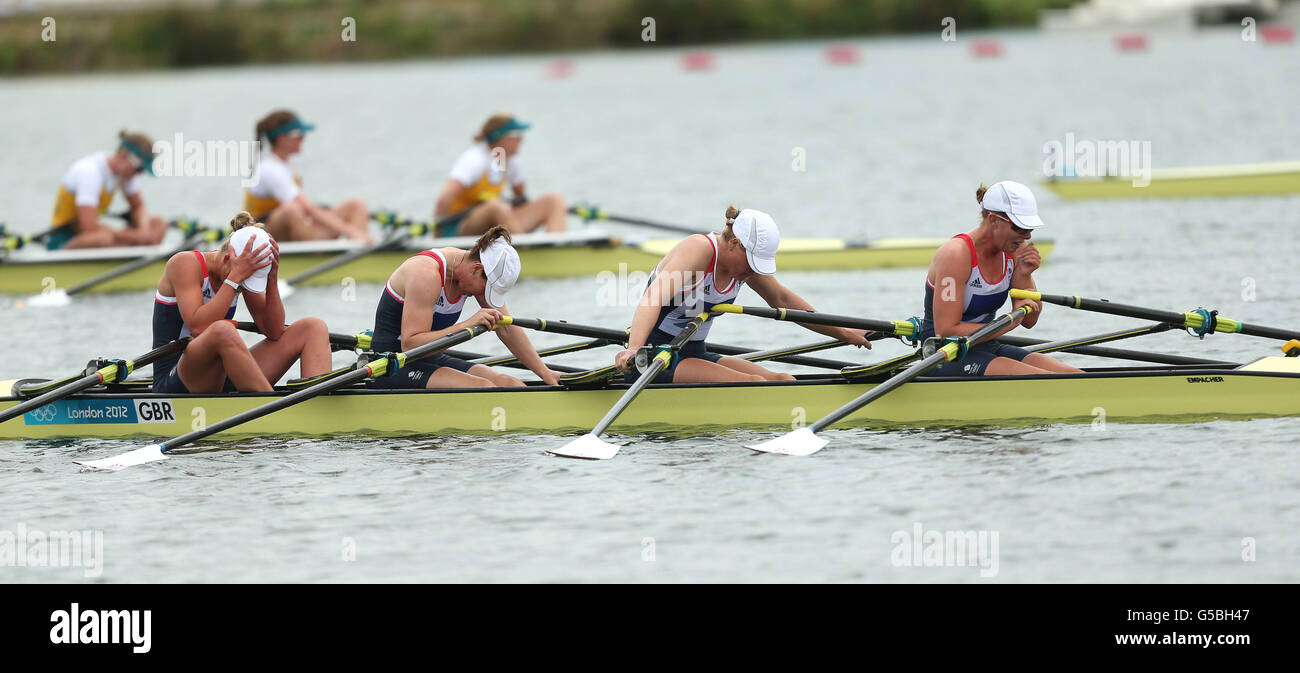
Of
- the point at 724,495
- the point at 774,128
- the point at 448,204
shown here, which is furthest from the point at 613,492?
the point at 774,128

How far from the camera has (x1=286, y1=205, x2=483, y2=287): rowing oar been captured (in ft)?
52.9

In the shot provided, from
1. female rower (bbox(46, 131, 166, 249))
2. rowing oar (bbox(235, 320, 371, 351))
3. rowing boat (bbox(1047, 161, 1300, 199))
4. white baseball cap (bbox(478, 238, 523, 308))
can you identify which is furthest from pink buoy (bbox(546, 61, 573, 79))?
white baseball cap (bbox(478, 238, 523, 308))

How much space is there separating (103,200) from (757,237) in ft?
31.6

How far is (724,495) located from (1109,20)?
51537 mm

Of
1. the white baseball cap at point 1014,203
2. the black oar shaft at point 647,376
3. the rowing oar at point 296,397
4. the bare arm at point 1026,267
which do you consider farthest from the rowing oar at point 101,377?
the bare arm at point 1026,267

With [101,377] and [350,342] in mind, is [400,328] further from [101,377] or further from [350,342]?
[101,377]

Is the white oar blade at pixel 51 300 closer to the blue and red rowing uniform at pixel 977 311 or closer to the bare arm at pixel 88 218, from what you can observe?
the bare arm at pixel 88 218

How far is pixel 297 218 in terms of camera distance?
54.2 feet

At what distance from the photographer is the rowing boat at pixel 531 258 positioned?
16.7 metres

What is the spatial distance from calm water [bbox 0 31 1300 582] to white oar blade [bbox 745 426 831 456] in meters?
0.11

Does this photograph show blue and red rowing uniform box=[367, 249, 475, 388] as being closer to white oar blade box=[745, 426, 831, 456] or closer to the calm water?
the calm water
